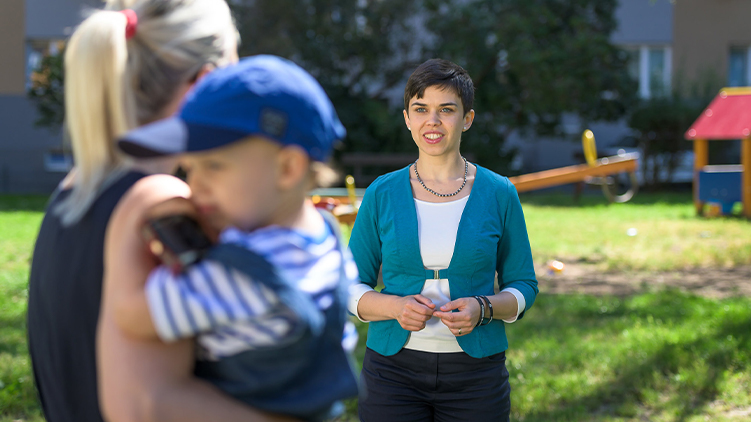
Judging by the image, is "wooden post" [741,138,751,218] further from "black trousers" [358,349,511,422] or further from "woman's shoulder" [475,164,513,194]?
"black trousers" [358,349,511,422]

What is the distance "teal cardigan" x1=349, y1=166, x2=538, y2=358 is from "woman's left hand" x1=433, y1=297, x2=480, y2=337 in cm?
13

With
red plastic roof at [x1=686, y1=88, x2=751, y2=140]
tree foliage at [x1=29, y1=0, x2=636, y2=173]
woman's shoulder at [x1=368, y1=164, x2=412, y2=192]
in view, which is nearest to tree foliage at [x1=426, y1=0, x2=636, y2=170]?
tree foliage at [x1=29, y1=0, x2=636, y2=173]

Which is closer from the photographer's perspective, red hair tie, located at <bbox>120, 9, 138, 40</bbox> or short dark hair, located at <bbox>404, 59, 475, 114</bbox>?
red hair tie, located at <bbox>120, 9, 138, 40</bbox>

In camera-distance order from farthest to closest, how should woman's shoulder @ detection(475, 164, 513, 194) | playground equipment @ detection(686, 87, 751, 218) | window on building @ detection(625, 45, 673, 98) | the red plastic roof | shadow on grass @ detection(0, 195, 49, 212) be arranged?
window on building @ detection(625, 45, 673, 98), shadow on grass @ detection(0, 195, 49, 212), the red plastic roof, playground equipment @ detection(686, 87, 751, 218), woman's shoulder @ detection(475, 164, 513, 194)

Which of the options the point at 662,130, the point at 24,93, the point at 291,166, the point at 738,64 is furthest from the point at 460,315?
the point at 738,64

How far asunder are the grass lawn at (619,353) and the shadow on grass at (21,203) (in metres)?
6.45

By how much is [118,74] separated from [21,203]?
16956mm

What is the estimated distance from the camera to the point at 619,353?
4.95 metres

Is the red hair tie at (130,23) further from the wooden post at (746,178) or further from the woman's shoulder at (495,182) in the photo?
the wooden post at (746,178)

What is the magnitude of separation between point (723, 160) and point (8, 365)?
68.0 ft

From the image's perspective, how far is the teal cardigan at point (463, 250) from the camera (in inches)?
94.9

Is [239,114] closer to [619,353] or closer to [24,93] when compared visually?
[619,353]

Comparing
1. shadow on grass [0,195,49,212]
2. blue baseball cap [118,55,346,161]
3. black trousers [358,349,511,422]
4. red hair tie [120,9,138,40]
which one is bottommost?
shadow on grass [0,195,49,212]

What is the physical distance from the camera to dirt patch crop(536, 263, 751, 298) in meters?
7.10
